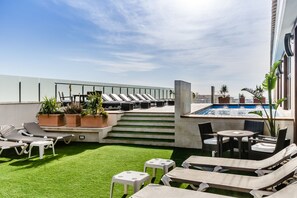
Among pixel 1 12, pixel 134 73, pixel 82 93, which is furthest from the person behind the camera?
pixel 134 73

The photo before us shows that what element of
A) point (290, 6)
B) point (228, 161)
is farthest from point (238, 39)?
point (228, 161)

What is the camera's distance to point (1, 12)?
11359 mm

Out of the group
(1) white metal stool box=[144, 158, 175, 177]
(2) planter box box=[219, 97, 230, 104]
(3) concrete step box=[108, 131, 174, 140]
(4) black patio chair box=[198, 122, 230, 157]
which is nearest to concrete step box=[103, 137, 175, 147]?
(3) concrete step box=[108, 131, 174, 140]

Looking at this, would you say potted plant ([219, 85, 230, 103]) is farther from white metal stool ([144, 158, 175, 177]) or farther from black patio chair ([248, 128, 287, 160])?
white metal stool ([144, 158, 175, 177])

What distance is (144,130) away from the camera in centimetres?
891

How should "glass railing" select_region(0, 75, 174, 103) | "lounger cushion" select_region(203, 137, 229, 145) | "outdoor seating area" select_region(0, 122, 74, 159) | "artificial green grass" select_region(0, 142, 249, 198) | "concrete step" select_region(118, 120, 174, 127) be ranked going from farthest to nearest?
1. "glass railing" select_region(0, 75, 174, 103)
2. "concrete step" select_region(118, 120, 174, 127)
3. "outdoor seating area" select_region(0, 122, 74, 159)
4. "lounger cushion" select_region(203, 137, 229, 145)
5. "artificial green grass" select_region(0, 142, 249, 198)

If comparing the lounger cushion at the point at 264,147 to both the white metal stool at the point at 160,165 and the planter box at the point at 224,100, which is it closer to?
the white metal stool at the point at 160,165

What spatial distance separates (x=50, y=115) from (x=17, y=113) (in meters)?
2.68

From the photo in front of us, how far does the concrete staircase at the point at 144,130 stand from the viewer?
Answer: 8266 millimetres

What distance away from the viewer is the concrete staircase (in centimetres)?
827

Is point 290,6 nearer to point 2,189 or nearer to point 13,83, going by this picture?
point 2,189

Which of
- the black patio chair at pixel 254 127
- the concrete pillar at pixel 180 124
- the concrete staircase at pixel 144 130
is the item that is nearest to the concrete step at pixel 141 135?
the concrete staircase at pixel 144 130

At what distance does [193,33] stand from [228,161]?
1052cm

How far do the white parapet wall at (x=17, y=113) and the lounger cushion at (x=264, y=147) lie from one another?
374 inches
